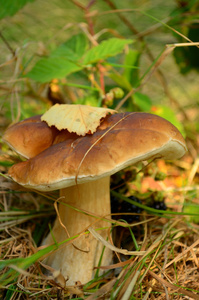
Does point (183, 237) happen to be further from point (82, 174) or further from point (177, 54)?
point (177, 54)

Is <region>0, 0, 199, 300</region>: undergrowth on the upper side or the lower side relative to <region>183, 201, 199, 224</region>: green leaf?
upper

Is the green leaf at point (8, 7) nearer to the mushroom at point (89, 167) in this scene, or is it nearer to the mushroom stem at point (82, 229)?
the mushroom at point (89, 167)

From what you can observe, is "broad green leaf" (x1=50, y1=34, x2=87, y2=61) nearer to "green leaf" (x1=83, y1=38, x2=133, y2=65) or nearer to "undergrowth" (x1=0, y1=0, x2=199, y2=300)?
"undergrowth" (x1=0, y1=0, x2=199, y2=300)

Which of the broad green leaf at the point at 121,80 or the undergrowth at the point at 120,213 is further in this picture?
the broad green leaf at the point at 121,80

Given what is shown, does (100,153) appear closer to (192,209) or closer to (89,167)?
(89,167)

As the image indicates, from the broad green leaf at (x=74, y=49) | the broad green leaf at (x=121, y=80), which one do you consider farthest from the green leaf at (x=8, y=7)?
the broad green leaf at (x=121, y=80)

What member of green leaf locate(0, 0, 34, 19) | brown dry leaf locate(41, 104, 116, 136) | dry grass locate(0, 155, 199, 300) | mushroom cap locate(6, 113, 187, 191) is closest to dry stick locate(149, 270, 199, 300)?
dry grass locate(0, 155, 199, 300)

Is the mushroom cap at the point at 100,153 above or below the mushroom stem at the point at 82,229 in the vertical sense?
above
